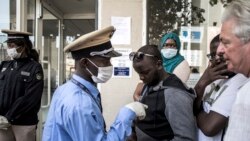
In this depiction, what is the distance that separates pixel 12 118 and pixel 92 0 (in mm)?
3426

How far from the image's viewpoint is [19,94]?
164 inches

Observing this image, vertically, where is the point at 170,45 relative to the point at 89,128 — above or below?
above

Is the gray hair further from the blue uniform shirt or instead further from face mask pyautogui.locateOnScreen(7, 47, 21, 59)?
face mask pyautogui.locateOnScreen(7, 47, 21, 59)

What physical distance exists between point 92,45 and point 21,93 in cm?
235

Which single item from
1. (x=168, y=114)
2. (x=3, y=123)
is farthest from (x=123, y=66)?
(x=168, y=114)

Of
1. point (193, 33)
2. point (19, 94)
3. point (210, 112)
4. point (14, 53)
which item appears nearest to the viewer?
point (210, 112)

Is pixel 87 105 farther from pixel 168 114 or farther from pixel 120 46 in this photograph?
pixel 120 46

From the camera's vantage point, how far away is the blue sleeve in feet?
6.07

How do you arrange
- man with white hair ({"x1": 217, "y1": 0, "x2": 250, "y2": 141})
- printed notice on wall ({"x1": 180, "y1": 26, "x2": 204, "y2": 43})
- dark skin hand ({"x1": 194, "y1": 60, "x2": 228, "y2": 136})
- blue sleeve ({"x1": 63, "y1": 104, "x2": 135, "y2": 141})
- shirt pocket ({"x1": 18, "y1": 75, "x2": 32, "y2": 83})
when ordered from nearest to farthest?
man with white hair ({"x1": 217, "y1": 0, "x2": 250, "y2": 141}), blue sleeve ({"x1": 63, "y1": 104, "x2": 135, "y2": 141}), dark skin hand ({"x1": 194, "y1": 60, "x2": 228, "y2": 136}), shirt pocket ({"x1": 18, "y1": 75, "x2": 32, "y2": 83}), printed notice on wall ({"x1": 180, "y1": 26, "x2": 204, "y2": 43})

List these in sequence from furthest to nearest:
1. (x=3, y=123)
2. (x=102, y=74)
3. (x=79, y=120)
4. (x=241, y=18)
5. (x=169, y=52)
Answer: (x=3, y=123)
(x=169, y=52)
(x=102, y=74)
(x=79, y=120)
(x=241, y=18)

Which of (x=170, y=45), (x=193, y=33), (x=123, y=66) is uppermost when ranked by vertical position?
(x=193, y=33)

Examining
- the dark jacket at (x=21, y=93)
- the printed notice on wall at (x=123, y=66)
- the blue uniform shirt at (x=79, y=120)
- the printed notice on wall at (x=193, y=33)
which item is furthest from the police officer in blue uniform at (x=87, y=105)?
the printed notice on wall at (x=193, y=33)

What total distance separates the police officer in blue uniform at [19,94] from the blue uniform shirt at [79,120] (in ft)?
7.08

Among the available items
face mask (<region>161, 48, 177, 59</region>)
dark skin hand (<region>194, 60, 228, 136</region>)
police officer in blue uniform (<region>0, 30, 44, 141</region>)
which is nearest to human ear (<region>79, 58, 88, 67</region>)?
dark skin hand (<region>194, 60, 228, 136</region>)
